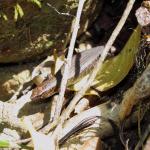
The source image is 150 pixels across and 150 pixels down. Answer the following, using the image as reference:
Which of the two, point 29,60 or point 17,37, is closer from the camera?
point 17,37

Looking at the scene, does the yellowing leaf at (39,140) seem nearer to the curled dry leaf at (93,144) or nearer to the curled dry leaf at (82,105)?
the curled dry leaf at (93,144)

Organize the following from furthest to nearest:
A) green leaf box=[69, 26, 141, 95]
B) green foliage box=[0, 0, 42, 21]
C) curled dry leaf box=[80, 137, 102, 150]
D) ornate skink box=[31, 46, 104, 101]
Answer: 1. ornate skink box=[31, 46, 104, 101]
2. green leaf box=[69, 26, 141, 95]
3. green foliage box=[0, 0, 42, 21]
4. curled dry leaf box=[80, 137, 102, 150]

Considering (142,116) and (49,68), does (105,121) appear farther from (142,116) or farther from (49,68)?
(49,68)

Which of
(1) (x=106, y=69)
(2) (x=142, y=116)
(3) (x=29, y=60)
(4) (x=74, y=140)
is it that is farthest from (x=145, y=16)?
(3) (x=29, y=60)

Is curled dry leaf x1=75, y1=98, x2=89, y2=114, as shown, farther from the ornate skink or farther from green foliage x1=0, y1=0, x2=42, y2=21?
green foliage x1=0, y1=0, x2=42, y2=21

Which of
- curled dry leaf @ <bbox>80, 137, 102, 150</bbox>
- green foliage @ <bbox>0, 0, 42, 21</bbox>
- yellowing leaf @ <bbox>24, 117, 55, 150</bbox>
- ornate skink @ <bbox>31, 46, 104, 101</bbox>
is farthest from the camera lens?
ornate skink @ <bbox>31, 46, 104, 101</bbox>

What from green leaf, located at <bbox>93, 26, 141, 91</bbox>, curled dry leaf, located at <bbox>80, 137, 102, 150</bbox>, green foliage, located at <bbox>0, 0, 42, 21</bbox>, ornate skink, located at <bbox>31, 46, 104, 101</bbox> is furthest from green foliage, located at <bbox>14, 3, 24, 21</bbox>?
curled dry leaf, located at <bbox>80, 137, 102, 150</bbox>

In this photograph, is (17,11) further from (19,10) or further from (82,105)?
(82,105)

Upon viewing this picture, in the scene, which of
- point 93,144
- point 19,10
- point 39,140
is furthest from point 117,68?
point 39,140

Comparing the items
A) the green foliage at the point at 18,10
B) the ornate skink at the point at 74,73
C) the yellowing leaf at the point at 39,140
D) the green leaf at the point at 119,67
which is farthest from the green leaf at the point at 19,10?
the yellowing leaf at the point at 39,140
